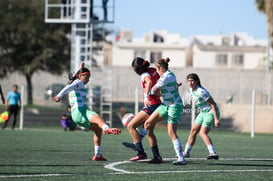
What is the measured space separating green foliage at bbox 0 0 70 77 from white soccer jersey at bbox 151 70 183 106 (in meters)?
43.4

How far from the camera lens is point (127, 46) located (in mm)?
96688

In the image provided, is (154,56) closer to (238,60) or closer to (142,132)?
(238,60)

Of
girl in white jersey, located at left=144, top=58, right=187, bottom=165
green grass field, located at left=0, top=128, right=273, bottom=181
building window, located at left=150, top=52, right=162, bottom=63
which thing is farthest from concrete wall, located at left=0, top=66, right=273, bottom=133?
building window, located at left=150, top=52, right=162, bottom=63

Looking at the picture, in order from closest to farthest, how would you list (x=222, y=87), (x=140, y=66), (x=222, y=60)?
(x=140, y=66) → (x=222, y=87) → (x=222, y=60)

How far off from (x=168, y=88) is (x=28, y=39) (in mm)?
44912

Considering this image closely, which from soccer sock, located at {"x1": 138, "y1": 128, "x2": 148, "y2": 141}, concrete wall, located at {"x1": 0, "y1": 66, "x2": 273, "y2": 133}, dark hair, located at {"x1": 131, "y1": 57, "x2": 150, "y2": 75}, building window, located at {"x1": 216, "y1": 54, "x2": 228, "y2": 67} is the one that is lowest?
concrete wall, located at {"x1": 0, "y1": 66, "x2": 273, "y2": 133}

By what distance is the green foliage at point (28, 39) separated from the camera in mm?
57969

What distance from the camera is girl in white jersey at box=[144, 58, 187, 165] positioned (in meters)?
14.4

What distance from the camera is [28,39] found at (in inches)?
2307

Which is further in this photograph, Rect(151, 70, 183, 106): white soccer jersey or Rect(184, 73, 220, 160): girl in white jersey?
Rect(184, 73, 220, 160): girl in white jersey

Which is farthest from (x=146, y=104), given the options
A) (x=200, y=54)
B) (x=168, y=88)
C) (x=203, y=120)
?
(x=200, y=54)

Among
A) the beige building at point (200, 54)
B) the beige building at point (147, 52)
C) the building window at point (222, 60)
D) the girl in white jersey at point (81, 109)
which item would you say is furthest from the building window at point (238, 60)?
the girl in white jersey at point (81, 109)

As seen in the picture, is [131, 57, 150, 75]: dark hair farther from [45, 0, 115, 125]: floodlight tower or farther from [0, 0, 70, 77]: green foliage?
[0, 0, 70, 77]: green foliage

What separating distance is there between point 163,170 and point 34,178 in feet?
8.16
